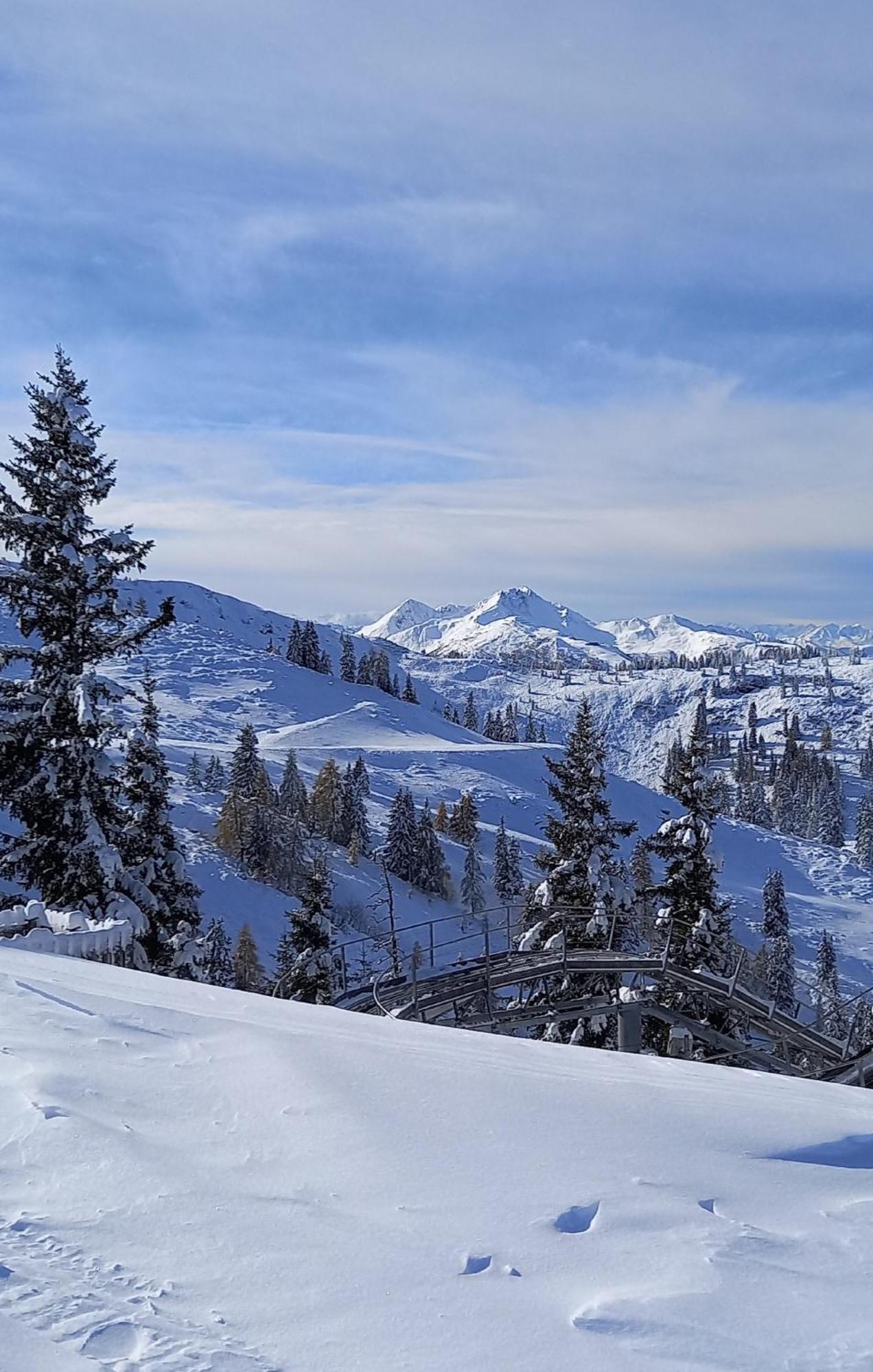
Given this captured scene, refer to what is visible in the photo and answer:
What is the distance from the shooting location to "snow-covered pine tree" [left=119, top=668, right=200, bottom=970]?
2164 cm

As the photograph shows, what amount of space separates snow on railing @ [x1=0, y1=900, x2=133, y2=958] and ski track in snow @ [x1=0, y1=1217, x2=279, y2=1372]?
7850 millimetres

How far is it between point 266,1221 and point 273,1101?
1.43m

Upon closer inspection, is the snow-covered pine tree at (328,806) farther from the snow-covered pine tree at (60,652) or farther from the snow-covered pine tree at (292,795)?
the snow-covered pine tree at (60,652)

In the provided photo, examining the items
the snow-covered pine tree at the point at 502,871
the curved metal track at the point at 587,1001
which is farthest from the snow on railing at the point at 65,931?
the snow-covered pine tree at the point at 502,871

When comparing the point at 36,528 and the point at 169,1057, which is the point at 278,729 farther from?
the point at 169,1057

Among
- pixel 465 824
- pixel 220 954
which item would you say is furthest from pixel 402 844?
pixel 220 954

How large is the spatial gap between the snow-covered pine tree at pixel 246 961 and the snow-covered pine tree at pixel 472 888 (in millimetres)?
29981

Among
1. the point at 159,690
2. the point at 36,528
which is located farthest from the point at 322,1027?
the point at 159,690

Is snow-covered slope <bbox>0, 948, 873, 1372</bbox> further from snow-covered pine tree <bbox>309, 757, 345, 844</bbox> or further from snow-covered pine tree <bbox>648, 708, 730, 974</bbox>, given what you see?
snow-covered pine tree <bbox>309, 757, 345, 844</bbox>

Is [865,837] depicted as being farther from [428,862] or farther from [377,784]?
[428,862]

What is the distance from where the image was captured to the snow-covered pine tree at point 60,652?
16.3m

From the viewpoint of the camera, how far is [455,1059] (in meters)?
6.67

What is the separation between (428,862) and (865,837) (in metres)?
87.2

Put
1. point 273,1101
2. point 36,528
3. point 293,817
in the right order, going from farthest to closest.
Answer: point 293,817, point 36,528, point 273,1101
